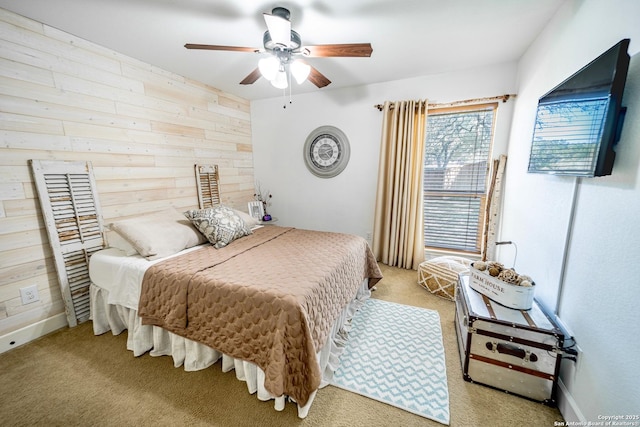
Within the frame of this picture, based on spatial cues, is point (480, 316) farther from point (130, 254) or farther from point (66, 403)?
point (130, 254)

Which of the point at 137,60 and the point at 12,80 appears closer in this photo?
the point at 12,80

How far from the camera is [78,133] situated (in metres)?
2.00

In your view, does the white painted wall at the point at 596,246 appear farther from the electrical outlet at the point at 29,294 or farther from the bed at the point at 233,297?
the electrical outlet at the point at 29,294

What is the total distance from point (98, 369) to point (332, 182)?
2984mm

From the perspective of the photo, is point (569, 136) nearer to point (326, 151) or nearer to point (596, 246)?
point (596, 246)

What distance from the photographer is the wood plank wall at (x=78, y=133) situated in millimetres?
1701

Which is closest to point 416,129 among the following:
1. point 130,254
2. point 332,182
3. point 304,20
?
point 332,182

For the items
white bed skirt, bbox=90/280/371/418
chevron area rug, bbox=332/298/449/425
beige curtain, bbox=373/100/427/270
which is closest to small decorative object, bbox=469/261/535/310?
chevron area rug, bbox=332/298/449/425

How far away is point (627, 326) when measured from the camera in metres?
0.94

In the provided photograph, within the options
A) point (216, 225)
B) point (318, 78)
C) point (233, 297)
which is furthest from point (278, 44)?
point (233, 297)

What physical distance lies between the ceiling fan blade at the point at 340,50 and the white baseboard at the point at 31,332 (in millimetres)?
2945

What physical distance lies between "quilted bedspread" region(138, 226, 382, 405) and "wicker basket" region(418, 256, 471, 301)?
39.8 inches

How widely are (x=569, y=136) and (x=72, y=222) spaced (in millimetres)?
3530

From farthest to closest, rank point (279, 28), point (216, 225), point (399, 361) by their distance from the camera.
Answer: point (216, 225) < point (399, 361) < point (279, 28)
